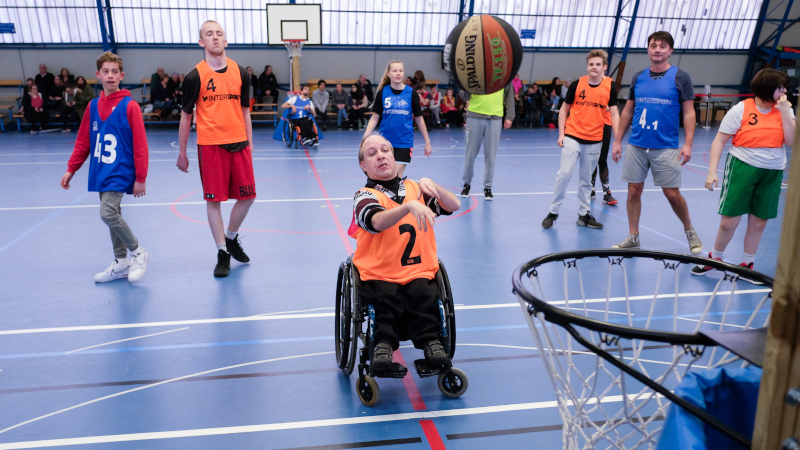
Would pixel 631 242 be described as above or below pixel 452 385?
below

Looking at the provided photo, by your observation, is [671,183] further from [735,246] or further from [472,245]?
[472,245]

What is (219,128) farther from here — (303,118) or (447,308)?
(303,118)

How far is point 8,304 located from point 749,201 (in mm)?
5681

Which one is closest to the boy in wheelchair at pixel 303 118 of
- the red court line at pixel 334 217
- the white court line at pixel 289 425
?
the red court line at pixel 334 217

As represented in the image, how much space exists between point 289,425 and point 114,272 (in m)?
2.70

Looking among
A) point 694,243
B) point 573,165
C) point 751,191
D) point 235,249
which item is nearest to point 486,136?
point 573,165

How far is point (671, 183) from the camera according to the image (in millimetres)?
5523

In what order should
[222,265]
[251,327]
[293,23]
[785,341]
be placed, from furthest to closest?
[293,23] < [222,265] < [251,327] < [785,341]

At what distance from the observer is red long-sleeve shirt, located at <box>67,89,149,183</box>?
4652mm

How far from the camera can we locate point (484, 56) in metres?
4.97

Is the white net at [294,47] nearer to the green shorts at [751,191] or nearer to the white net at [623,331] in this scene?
the white net at [623,331]

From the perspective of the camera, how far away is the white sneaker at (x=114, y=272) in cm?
493

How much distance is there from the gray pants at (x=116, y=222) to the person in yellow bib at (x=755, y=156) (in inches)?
180

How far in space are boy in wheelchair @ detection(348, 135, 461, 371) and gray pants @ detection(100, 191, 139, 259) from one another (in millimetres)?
2385
